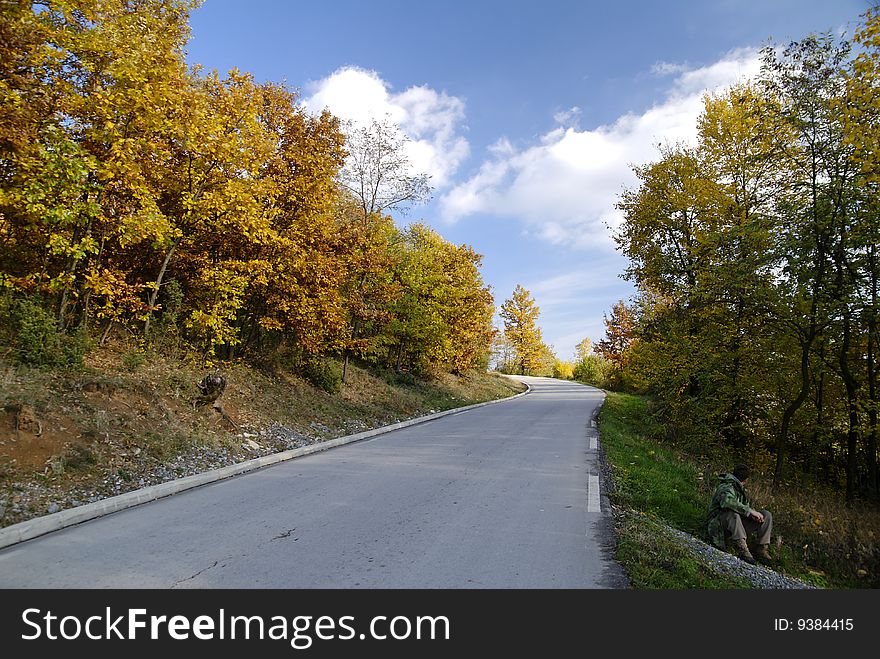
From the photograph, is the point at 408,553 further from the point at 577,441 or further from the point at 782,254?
the point at 782,254

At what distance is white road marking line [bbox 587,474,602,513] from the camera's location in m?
6.23

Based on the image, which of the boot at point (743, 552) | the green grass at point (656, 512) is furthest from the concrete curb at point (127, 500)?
the boot at point (743, 552)

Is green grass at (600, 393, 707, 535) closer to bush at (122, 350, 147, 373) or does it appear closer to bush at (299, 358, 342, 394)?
bush at (299, 358, 342, 394)

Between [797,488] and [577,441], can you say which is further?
[577,441]

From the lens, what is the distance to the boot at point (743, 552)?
559cm

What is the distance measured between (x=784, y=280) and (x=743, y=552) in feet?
23.4

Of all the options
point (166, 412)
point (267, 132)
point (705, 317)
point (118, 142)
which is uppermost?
point (267, 132)

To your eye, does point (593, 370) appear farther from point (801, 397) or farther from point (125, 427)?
point (125, 427)

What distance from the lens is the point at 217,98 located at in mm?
11172

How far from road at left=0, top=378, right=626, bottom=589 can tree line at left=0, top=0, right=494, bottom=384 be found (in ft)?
16.4

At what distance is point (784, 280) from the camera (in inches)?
408

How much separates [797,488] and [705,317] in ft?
15.8

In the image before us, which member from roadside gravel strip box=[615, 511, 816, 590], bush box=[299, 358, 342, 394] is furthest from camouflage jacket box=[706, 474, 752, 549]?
bush box=[299, 358, 342, 394]
